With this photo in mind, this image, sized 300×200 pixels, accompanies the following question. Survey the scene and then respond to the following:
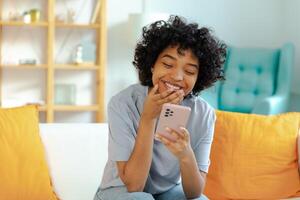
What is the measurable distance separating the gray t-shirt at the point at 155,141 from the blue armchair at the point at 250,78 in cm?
217

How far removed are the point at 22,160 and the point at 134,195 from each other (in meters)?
0.53

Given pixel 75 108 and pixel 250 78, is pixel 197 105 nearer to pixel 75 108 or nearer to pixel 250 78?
pixel 250 78

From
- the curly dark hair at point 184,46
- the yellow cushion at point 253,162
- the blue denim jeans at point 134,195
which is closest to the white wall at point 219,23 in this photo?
the yellow cushion at point 253,162

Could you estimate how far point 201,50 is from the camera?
1.38 metres

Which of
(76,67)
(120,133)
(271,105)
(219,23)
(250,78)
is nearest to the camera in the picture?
(120,133)

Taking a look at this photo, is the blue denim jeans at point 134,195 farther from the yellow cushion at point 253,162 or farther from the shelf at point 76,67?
the shelf at point 76,67

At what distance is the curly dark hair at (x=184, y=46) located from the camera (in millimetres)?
1374

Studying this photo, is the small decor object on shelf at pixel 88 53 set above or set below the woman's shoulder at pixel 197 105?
above

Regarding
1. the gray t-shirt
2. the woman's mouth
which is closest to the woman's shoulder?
the gray t-shirt

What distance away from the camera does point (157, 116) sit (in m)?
1.30

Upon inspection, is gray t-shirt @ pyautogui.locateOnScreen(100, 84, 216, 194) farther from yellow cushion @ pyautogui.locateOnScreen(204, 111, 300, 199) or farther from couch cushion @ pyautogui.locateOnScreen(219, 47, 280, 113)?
couch cushion @ pyautogui.locateOnScreen(219, 47, 280, 113)

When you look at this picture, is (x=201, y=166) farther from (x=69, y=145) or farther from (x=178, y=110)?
(x=69, y=145)

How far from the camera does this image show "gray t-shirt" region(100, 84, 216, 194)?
1.35 m

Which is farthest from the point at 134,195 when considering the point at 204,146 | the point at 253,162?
the point at 253,162
